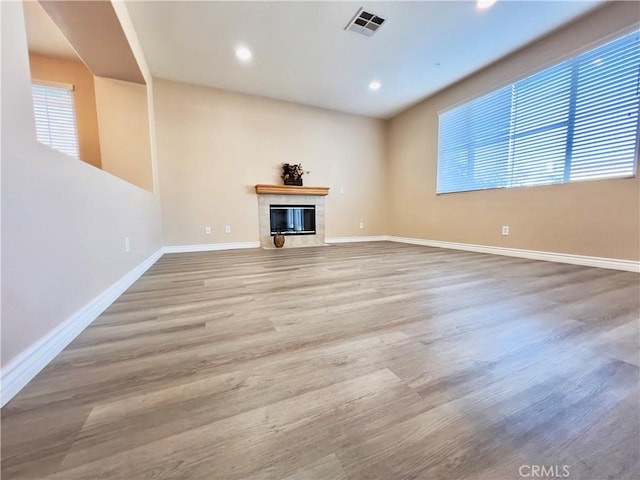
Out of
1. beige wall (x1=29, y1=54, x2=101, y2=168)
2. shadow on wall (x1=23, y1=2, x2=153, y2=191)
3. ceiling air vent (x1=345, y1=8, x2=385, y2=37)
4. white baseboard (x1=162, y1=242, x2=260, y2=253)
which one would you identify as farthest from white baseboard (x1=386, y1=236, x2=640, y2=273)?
beige wall (x1=29, y1=54, x2=101, y2=168)

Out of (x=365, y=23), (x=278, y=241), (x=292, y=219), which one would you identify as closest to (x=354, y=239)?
(x=292, y=219)

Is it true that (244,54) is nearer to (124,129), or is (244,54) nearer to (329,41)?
(329,41)

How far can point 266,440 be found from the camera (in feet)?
1.95

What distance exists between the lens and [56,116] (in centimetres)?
297

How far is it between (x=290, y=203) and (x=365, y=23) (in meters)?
2.63

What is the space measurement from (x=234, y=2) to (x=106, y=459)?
3.20 m

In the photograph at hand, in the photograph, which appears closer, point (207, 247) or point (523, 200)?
point (523, 200)

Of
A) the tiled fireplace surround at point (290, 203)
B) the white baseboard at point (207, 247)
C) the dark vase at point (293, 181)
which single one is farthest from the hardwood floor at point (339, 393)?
the dark vase at point (293, 181)

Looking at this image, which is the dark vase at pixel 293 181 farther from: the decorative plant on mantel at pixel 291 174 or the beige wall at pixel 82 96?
the beige wall at pixel 82 96

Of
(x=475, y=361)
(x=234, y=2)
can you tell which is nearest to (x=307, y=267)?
(x=475, y=361)

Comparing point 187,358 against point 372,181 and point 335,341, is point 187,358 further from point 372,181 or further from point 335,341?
point 372,181

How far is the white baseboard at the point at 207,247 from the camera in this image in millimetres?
3736

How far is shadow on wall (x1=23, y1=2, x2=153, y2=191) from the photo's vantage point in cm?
288

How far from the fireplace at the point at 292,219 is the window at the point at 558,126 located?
101 inches
